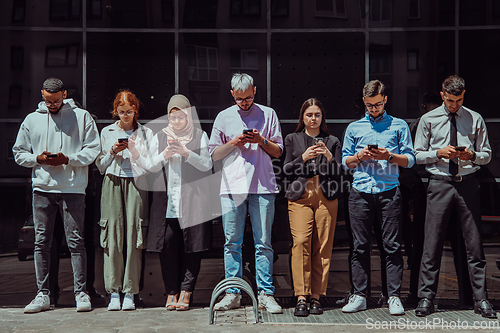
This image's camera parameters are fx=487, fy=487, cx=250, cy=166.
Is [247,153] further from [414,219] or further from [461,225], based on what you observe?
[461,225]

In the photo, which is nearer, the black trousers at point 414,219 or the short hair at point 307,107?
the short hair at point 307,107

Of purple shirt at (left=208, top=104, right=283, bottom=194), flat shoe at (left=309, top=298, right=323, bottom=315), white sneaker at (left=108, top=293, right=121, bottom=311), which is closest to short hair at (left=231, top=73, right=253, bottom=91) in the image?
purple shirt at (left=208, top=104, right=283, bottom=194)

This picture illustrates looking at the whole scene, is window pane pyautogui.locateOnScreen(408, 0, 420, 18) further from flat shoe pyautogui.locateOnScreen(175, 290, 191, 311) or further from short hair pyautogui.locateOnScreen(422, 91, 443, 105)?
flat shoe pyautogui.locateOnScreen(175, 290, 191, 311)

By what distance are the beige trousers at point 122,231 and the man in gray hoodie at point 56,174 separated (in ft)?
0.91

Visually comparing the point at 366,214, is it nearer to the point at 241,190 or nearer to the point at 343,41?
the point at 241,190

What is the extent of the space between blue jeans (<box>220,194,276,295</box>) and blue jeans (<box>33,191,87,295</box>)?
5.36 ft

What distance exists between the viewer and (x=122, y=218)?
5.43 meters

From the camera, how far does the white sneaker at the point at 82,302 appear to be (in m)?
5.29

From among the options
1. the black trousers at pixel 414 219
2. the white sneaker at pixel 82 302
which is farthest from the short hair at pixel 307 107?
the white sneaker at pixel 82 302

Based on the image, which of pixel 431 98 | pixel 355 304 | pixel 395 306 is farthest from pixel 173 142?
pixel 431 98

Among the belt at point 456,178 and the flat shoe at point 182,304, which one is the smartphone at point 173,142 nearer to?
the flat shoe at point 182,304

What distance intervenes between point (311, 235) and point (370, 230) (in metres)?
0.64

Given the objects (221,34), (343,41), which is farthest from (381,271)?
(221,34)

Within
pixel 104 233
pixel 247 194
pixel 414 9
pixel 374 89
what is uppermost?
pixel 414 9
